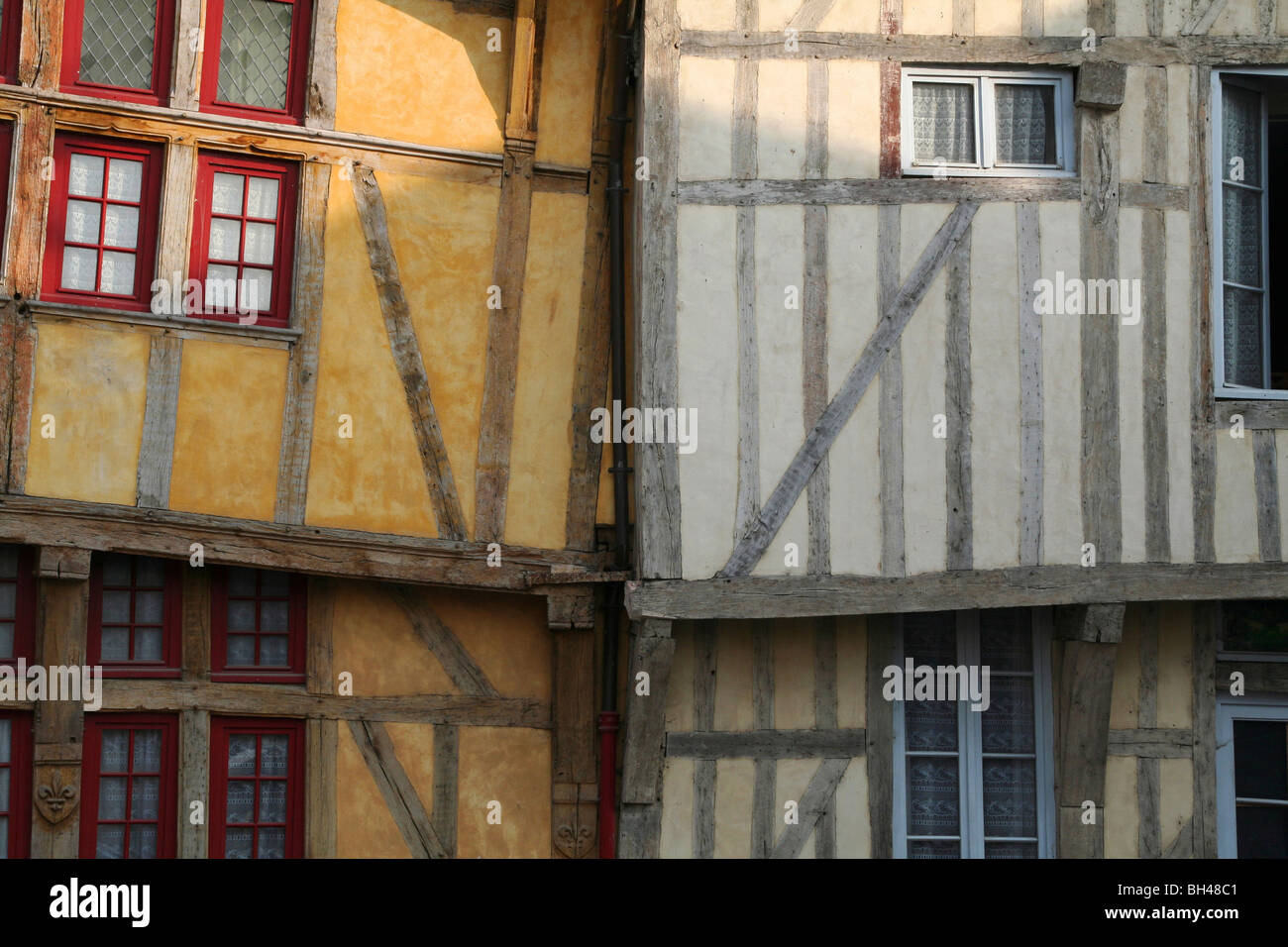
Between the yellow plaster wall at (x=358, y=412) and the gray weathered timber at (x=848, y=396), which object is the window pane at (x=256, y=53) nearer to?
the yellow plaster wall at (x=358, y=412)

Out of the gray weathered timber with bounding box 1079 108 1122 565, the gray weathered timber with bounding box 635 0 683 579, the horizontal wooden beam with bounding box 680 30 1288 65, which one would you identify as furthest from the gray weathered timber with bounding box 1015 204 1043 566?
the gray weathered timber with bounding box 635 0 683 579

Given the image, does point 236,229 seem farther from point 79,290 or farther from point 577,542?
point 577,542

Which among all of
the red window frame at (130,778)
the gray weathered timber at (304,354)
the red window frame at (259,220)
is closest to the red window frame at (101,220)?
the red window frame at (259,220)

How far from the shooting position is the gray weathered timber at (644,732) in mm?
7762

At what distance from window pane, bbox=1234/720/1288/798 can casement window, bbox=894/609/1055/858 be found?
1123 mm

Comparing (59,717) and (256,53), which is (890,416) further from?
(59,717)

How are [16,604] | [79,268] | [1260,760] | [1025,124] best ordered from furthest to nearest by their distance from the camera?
1. [1260,760]
2. [1025,124]
3. [79,268]
4. [16,604]

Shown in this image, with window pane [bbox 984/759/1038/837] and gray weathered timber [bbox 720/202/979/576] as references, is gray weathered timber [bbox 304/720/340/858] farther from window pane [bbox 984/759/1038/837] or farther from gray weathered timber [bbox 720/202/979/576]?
window pane [bbox 984/759/1038/837]

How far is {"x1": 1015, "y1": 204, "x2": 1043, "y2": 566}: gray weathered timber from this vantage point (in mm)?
7789

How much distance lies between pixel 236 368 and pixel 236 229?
→ 785 mm

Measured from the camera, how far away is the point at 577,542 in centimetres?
827

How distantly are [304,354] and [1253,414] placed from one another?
5122 millimetres

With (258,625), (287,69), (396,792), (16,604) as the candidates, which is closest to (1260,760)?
(396,792)

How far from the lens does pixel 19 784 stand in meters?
7.59
